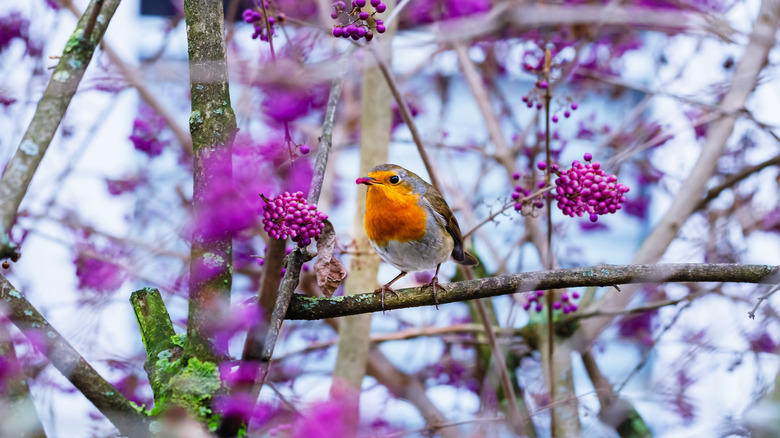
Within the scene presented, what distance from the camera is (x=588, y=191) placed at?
200 cm

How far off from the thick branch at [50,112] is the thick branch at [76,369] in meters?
0.19

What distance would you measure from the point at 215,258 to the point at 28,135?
411 mm

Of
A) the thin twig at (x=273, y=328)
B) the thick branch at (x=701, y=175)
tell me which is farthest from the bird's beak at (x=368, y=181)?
the thick branch at (x=701, y=175)

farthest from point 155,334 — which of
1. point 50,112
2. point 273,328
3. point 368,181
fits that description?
point 368,181

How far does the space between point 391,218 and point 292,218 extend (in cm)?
110

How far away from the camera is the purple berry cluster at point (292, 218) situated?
62.4 inches

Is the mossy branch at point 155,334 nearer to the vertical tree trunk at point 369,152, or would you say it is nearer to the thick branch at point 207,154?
the thick branch at point 207,154

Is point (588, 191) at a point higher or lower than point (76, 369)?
higher

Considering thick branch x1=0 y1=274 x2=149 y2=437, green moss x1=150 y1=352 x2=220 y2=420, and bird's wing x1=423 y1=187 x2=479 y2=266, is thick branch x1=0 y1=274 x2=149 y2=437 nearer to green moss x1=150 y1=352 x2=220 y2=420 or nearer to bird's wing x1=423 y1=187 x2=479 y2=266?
green moss x1=150 y1=352 x2=220 y2=420

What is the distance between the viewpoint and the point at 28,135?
1.25 meters

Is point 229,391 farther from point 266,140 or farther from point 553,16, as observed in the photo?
point 553,16

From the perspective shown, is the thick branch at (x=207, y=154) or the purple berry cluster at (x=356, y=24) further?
the purple berry cluster at (x=356, y=24)

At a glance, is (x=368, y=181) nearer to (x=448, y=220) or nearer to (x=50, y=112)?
(x=448, y=220)

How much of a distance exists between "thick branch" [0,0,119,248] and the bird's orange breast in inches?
56.4
